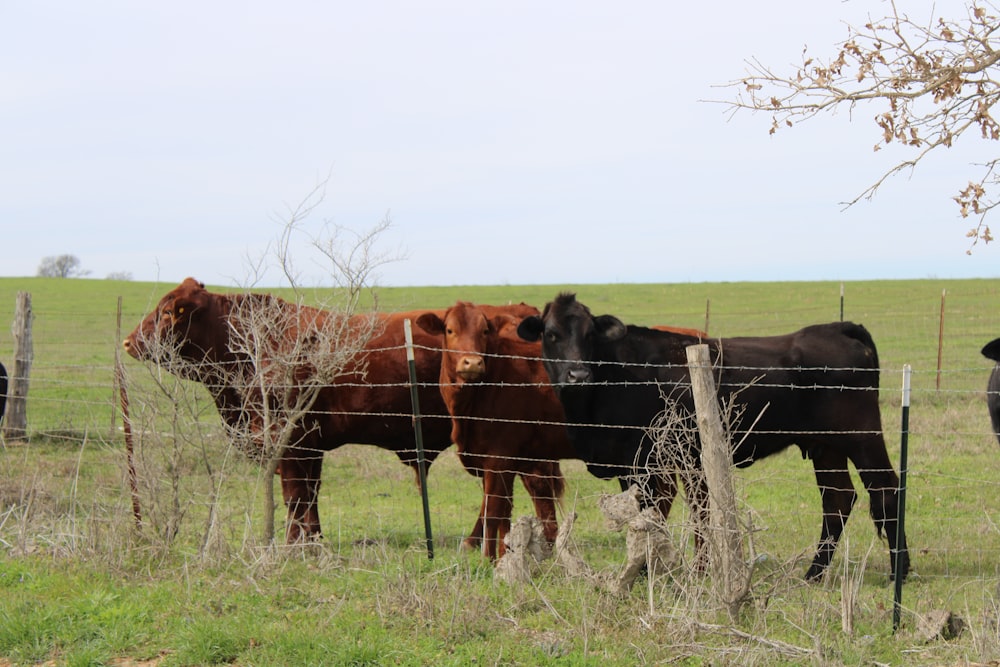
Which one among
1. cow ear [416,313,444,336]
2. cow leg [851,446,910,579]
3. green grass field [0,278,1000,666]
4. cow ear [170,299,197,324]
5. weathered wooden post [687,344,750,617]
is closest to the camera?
green grass field [0,278,1000,666]

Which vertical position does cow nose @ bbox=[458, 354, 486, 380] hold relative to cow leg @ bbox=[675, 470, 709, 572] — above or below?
above

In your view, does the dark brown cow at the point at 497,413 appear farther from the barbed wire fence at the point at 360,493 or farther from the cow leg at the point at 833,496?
the cow leg at the point at 833,496

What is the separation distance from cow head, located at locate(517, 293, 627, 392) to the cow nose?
0.43 m

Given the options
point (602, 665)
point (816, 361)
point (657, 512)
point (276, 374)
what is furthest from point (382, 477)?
point (602, 665)

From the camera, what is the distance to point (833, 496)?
29.4ft

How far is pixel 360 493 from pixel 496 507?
146 inches

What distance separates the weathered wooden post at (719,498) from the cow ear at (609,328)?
2.43 metres

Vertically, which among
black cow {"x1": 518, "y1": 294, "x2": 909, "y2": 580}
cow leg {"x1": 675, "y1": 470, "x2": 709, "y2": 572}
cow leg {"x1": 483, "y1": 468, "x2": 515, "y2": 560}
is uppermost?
black cow {"x1": 518, "y1": 294, "x2": 909, "y2": 580}

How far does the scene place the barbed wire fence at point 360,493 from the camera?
7570mm

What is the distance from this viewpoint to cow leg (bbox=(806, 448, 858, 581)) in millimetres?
8578

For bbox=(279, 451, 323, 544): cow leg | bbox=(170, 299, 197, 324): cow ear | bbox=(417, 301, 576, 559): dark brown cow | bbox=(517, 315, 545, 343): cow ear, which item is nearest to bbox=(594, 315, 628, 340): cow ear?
bbox=(517, 315, 545, 343): cow ear

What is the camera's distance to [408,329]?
8.13 meters

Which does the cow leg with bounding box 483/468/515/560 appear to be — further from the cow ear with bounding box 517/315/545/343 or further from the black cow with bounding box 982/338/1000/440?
the black cow with bounding box 982/338/1000/440

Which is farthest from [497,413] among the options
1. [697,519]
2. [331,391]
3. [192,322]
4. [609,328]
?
[192,322]
